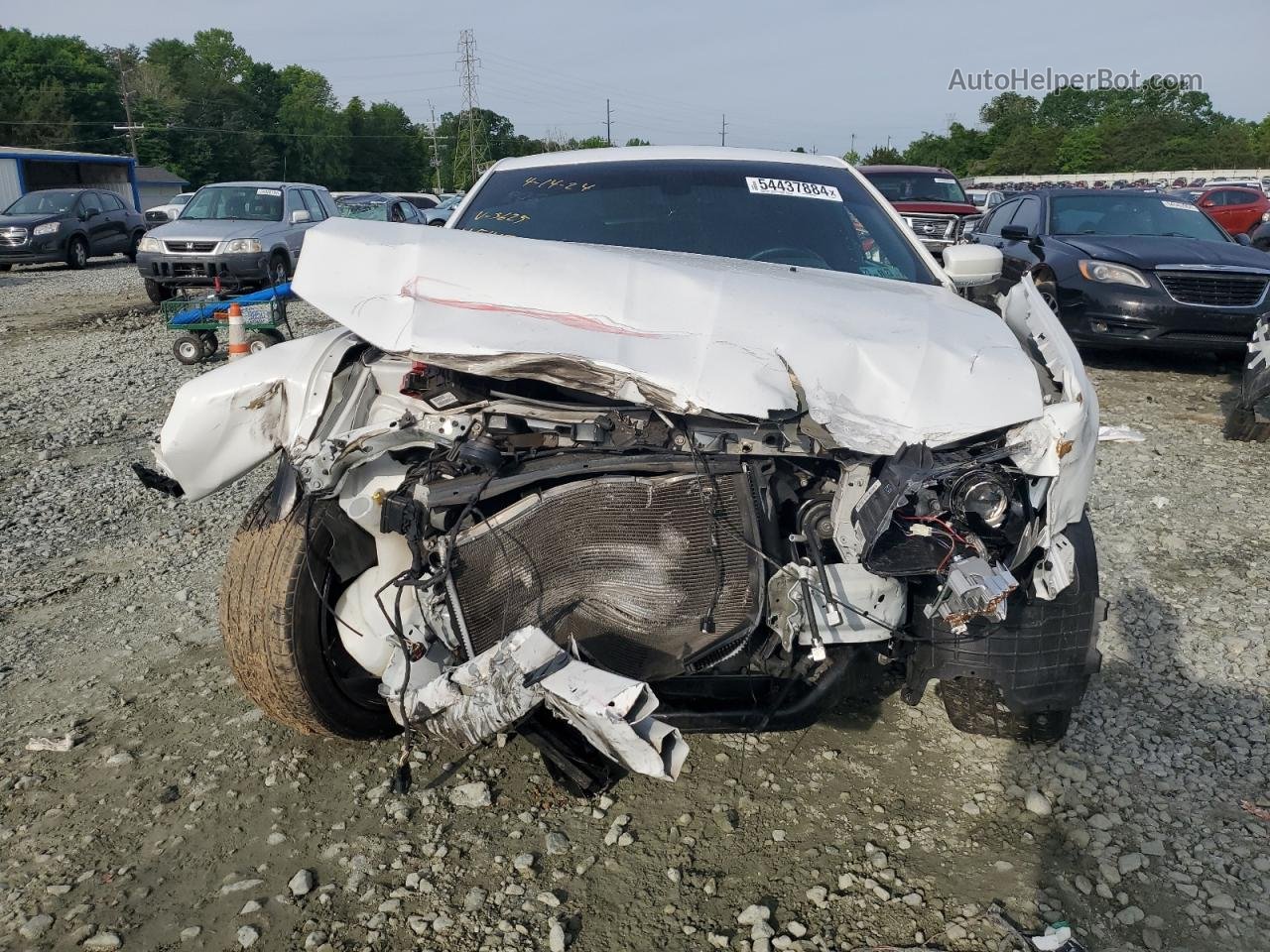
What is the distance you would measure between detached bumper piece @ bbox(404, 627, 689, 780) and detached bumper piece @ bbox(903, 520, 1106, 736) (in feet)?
2.49

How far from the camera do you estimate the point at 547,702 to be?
2242mm

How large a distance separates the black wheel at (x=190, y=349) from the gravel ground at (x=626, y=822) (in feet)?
17.8

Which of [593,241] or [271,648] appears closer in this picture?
[271,648]

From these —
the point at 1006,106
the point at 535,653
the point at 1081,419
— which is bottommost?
the point at 535,653

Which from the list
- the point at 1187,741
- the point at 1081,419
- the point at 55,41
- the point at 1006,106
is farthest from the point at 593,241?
the point at 1006,106

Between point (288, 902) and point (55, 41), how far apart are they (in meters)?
78.5

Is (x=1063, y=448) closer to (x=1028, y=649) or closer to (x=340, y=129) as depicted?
(x=1028, y=649)

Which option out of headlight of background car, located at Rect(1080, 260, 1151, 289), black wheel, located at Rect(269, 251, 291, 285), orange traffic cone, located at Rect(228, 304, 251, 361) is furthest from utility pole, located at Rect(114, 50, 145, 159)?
headlight of background car, located at Rect(1080, 260, 1151, 289)

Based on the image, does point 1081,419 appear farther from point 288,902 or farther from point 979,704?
point 288,902

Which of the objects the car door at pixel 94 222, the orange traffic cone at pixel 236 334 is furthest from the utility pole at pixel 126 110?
the orange traffic cone at pixel 236 334

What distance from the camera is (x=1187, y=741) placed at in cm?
307

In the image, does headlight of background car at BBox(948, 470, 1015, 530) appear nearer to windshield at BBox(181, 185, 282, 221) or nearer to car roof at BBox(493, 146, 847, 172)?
car roof at BBox(493, 146, 847, 172)

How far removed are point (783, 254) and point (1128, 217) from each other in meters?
7.21

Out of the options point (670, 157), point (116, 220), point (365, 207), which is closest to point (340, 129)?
point (116, 220)
